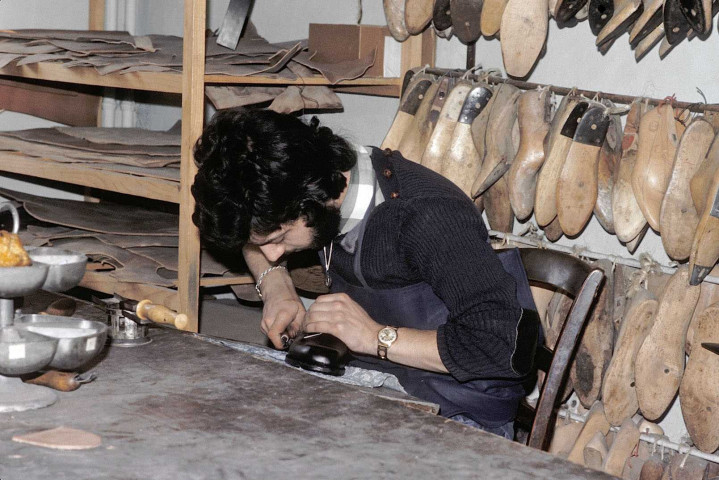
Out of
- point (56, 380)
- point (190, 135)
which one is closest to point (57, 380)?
point (56, 380)

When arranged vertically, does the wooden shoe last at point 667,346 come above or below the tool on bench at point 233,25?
below

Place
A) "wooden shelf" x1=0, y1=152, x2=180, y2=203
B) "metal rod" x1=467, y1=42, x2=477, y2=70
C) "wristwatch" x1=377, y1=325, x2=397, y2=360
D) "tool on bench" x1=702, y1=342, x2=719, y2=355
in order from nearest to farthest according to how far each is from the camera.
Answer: "wristwatch" x1=377, y1=325, x2=397, y2=360, "tool on bench" x1=702, y1=342, x2=719, y2=355, "wooden shelf" x1=0, y1=152, x2=180, y2=203, "metal rod" x1=467, y1=42, x2=477, y2=70

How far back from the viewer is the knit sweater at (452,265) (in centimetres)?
167

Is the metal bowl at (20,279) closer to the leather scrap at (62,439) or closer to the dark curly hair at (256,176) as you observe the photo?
the leather scrap at (62,439)

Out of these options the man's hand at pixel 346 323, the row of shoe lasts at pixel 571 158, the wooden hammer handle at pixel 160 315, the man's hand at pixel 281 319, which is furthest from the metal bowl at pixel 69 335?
the row of shoe lasts at pixel 571 158

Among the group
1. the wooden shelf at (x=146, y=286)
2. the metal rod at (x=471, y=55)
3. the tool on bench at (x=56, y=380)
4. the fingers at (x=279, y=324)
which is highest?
the metal rod at (x=471, y=55)

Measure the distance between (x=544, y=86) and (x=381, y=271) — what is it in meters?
0.75

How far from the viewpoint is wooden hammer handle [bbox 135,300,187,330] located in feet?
4.85

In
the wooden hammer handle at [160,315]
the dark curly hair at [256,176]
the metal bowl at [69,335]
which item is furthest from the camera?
the dark curly hair at [256,176]

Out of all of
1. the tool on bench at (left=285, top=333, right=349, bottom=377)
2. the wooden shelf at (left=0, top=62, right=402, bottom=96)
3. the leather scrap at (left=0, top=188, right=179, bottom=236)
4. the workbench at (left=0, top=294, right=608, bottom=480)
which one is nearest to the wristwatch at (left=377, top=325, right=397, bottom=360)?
the tool on bench at (left=285, top=333, right=349, bottom=377)

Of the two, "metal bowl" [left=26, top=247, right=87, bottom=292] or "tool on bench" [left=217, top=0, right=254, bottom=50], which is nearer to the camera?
"metal bowl" [left=26, top=247, right=87, bottom=292]

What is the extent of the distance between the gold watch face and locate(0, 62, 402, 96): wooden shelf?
2.76 feet

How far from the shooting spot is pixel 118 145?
8.33ft

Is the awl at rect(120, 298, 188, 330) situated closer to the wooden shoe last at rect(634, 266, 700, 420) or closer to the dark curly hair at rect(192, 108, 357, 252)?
the dark curly hair at rect(192, 108, 357, 252)
